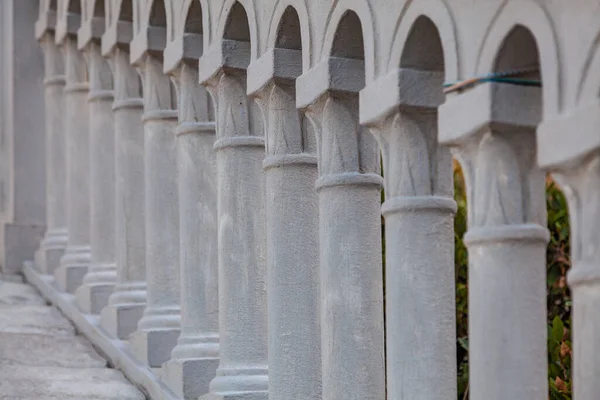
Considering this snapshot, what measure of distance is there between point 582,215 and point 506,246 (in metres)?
0.46

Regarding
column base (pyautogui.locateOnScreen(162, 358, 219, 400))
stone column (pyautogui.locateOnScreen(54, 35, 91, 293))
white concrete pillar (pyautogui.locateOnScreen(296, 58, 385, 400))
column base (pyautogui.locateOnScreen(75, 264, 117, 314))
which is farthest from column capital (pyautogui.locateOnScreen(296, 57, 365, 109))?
stone column (pyautogui.locateOnScreen(54, 35, 91, 293))

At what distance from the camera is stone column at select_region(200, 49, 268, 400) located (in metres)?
7.36

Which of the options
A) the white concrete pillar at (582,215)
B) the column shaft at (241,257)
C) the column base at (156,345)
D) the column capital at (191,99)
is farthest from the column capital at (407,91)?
the column base at (156,345)

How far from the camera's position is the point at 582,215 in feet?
15.8

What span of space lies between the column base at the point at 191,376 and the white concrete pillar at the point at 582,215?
10.4 ft

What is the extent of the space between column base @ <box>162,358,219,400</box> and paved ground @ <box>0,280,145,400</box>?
0.36 m

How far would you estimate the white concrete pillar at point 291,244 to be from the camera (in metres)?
6.91

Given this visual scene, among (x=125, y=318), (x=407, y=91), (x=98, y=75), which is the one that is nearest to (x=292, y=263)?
(x=407, y=91)

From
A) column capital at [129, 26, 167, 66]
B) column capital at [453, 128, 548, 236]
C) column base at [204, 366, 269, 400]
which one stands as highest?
column capital at [129, 26, 167, 66]

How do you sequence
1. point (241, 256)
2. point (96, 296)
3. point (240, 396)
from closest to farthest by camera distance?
1. point (240, 396)
2. point (241, 256)
3. point (96, 296)

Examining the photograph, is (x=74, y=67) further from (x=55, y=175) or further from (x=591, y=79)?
(x=591, y=79)

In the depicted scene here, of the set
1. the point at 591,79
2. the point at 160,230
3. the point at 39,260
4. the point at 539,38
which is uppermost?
the point at 539,38

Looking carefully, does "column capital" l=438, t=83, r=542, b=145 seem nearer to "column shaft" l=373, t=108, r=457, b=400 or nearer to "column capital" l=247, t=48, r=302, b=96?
"column shaft" l=373, t=108, r=457, b=400

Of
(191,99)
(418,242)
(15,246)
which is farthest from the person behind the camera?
(15,246)
